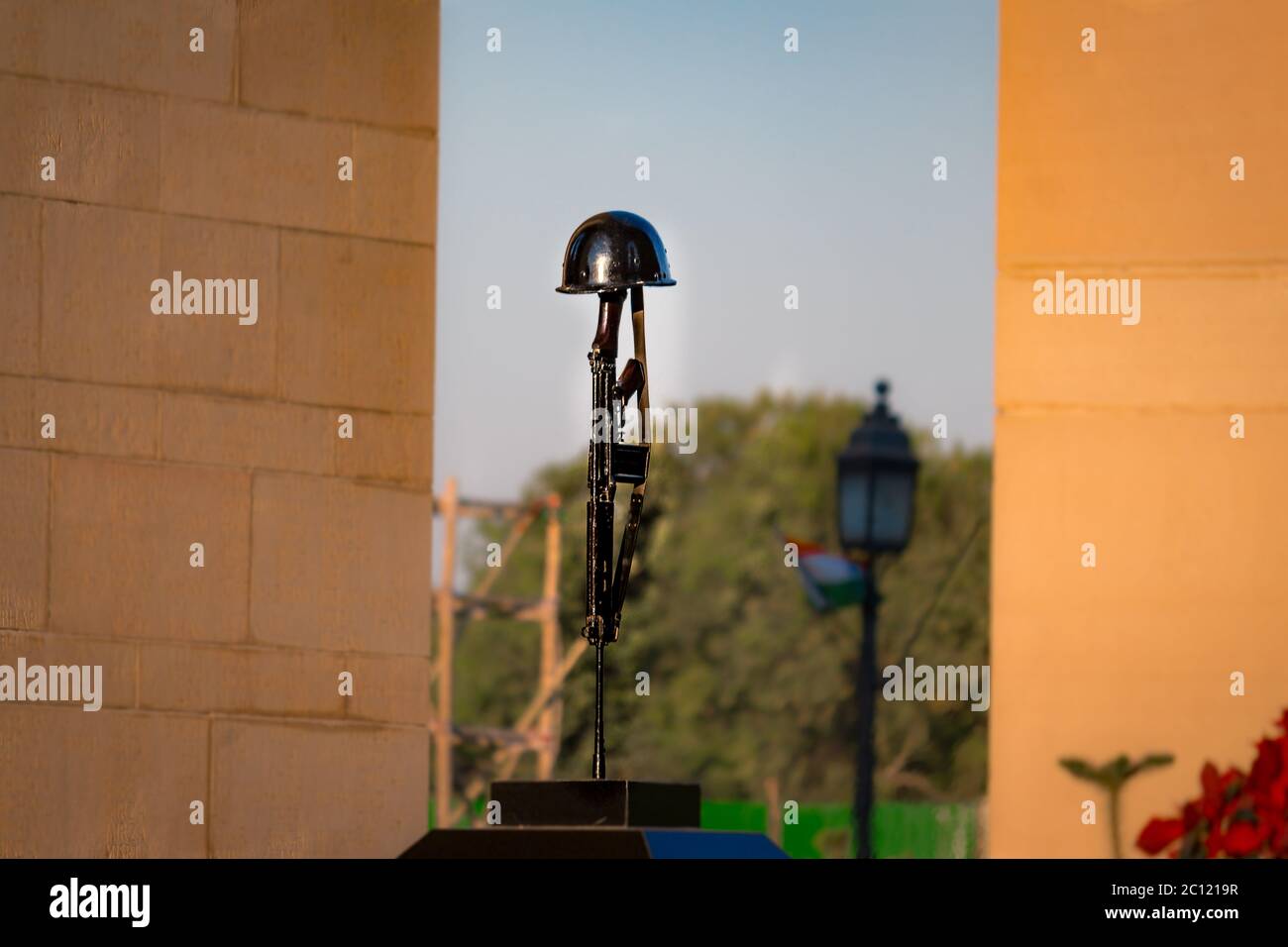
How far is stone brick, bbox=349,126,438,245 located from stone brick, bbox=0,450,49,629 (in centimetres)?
128

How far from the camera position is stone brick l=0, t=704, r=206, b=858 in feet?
17.7

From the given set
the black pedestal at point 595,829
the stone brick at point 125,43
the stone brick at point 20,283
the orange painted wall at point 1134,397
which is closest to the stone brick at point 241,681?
the stone brick at point 20,283

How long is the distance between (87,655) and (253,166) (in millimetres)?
1452

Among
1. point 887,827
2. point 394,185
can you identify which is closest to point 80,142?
point 394,185

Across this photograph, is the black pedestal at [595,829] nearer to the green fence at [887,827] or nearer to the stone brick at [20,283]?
the stone brick at [20,283]

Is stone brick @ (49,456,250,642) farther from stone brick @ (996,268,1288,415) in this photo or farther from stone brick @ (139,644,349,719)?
stone brick @ (996,268,1288,415)

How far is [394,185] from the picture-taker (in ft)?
20.9

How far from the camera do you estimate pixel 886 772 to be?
39.0m

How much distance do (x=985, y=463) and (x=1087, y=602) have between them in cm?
3546

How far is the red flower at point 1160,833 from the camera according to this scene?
6.38 m

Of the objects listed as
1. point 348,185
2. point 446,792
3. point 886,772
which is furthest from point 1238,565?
point 886,772

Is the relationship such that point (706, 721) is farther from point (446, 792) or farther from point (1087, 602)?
point (1087, 602)

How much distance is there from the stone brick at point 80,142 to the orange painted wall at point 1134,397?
2821 millimetres
